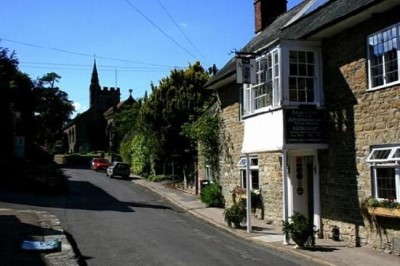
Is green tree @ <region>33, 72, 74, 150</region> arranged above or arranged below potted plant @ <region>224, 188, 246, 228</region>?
above

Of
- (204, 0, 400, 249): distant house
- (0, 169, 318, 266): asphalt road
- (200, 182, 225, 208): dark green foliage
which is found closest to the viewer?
(0, 169, 318, 266): asphalt road

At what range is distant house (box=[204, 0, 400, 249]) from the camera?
13.2 metres

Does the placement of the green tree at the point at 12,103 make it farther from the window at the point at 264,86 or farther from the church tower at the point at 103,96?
the church tower at the point at 103,96

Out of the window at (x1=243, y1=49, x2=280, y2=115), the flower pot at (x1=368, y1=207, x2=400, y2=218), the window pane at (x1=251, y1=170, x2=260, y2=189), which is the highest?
the window at (x1=243, y1=49, x2=280, y2=115)

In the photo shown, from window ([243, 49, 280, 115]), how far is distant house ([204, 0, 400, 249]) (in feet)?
0.10

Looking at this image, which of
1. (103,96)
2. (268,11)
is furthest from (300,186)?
(103,96)

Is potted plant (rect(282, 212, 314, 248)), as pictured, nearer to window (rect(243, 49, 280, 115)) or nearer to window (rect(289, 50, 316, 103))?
window (rect(243, 49, 280, 115))

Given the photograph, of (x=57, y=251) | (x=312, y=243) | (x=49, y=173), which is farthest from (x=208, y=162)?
(x=57, y=251)

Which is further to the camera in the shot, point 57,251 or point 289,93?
point 289,93

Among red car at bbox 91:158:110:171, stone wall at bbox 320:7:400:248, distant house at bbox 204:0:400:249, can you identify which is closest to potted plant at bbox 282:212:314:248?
distant house at bbox 204:0:400:249

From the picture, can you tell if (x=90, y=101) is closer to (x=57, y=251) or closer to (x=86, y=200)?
(x=86, y=200)

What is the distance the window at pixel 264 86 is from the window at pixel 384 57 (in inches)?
111

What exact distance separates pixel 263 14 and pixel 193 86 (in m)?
14.9

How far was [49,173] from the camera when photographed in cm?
3191
